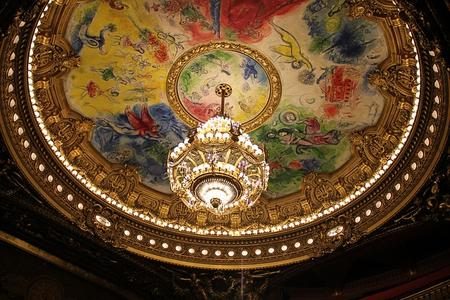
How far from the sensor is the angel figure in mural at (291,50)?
458 inches

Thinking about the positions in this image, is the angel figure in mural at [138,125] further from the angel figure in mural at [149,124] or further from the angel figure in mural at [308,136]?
the angel figure in mural at [308,136]

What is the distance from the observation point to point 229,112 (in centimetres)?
1290

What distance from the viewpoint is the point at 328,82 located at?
483 inches

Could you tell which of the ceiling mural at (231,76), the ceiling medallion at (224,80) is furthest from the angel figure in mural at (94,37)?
the ceiling medallion at (224,80)

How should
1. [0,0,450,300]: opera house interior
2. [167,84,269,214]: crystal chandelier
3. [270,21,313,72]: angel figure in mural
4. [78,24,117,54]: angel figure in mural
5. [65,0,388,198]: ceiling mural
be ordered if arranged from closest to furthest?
[167,84,269,214]: crystal chandelier < [0,0,450,300]: opera house interior < [65,0,388,198]: ceiling mural < [78,24,117,54]: angel figure in mural < [270,21,313,72]: angel figure in mural

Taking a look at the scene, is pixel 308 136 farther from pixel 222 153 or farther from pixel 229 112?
pixel 222 153

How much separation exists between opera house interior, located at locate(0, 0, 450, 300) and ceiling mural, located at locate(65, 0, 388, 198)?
0.09ft

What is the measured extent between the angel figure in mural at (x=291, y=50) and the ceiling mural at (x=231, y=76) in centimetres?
2

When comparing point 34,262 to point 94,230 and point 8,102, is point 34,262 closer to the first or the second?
point 94,230

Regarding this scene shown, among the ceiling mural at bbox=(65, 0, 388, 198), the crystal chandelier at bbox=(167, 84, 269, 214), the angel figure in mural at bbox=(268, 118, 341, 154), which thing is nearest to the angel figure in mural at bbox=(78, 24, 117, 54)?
the ceiling mural at bbox=(65, 0, 388, 198)

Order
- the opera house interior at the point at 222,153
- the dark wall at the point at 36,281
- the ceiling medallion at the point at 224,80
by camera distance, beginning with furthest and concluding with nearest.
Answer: the ceiling medallion at the point at 224,80 < the opera house interior at the point at 222,153 < the dark wall at the point at 36,281

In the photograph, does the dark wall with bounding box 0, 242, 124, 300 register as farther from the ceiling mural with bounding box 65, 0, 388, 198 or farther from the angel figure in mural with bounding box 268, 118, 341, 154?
the angel figure in mural with bounding box 268, 118, 341, 154

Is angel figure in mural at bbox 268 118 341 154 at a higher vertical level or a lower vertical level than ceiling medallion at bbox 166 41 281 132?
lower

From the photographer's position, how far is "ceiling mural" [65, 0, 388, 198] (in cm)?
1137
